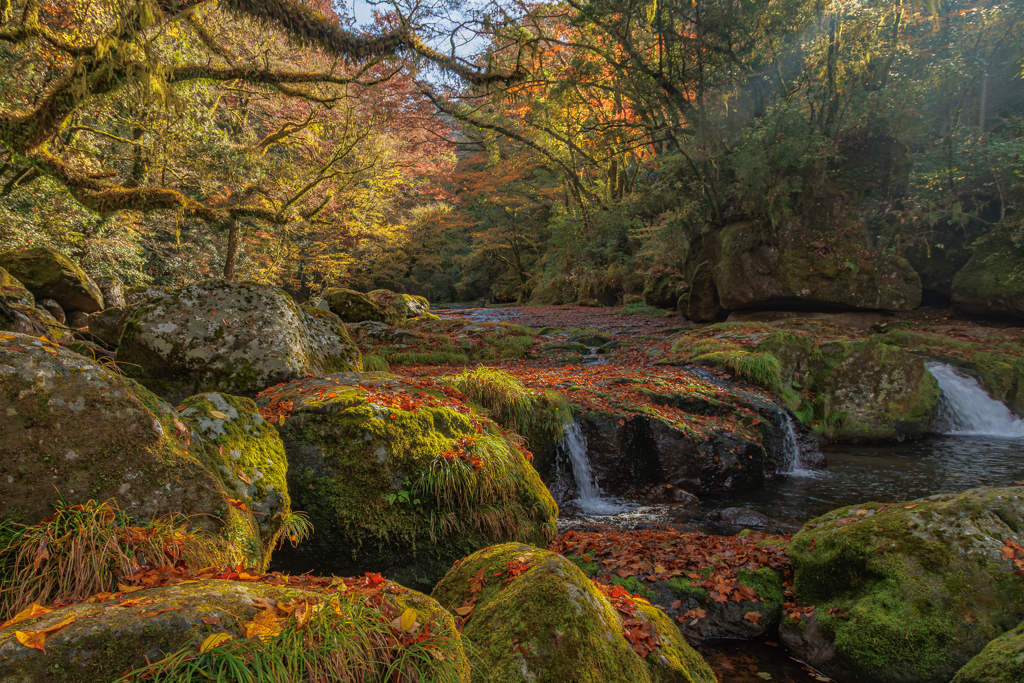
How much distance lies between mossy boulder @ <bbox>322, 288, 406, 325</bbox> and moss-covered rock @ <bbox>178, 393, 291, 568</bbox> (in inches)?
409

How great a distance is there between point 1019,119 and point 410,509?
57.3 feet

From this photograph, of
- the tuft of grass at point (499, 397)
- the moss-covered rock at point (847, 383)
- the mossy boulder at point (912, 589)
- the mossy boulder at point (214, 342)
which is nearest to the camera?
the mossy boulder at point (912, 589)

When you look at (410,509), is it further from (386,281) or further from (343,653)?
(386,281)

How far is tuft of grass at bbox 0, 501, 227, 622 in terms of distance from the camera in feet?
6.71

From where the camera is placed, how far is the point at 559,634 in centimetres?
212

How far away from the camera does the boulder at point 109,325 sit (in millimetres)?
8375

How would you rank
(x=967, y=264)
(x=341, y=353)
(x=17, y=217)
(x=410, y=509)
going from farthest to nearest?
(x=967, y=264)
(x=17, y=217)
(x=341, y=353)
(x=410, y=509)

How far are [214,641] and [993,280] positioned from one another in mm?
16930

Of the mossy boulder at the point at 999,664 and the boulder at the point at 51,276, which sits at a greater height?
the boulder at the point at 51,276

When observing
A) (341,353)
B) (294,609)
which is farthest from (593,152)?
(294,609)

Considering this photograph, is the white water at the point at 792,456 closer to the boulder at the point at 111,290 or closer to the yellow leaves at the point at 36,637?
the yellow leaves at the point at 36,637

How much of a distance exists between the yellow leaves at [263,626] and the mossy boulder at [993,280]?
16.5 meters

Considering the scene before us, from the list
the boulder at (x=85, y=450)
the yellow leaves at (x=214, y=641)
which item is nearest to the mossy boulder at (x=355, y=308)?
the boulder at (x=85, y=450)

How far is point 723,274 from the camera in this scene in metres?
14.9
